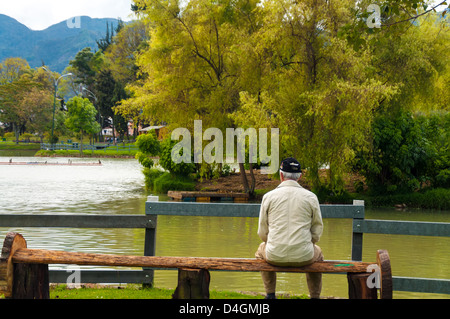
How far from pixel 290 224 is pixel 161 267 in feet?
3.96

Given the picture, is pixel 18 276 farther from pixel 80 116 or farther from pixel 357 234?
pixel 80 116

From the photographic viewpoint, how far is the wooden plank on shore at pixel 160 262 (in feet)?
16.5

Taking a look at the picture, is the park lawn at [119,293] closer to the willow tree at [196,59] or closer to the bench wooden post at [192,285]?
the bench wooden post at [192,285]

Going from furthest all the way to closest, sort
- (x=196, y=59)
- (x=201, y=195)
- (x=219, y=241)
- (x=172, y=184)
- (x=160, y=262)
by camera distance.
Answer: (x=172, y=184) → (x=196, y=59) → (x=201, y=195) → (x=219, y=241) → (x=160, y=262)

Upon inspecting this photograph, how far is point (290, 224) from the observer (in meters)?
5.16

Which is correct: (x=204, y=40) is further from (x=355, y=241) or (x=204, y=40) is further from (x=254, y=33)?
(x=355, y=241)

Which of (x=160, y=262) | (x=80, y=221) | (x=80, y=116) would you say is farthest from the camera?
(x=80, y=116)

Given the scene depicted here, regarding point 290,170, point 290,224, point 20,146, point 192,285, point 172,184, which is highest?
point 290,170

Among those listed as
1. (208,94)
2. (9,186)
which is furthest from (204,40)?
(9,186)

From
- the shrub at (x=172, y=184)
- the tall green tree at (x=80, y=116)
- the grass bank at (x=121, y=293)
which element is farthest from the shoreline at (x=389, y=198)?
the tall green tree at (x=80, y=116)

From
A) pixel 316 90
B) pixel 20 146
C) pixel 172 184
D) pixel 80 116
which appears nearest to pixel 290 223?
pixel 316 90

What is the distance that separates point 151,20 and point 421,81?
1201 centimetres

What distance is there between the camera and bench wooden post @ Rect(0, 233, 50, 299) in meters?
4.91
